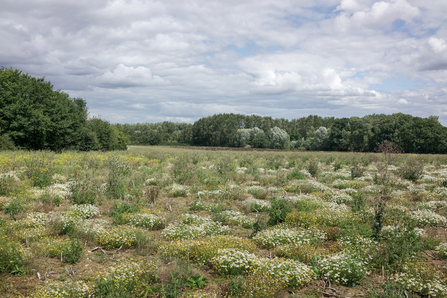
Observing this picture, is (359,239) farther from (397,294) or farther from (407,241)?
(397,294)

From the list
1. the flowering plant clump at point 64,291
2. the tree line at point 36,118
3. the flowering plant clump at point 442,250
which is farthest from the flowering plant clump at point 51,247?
the tree line at point 36,118

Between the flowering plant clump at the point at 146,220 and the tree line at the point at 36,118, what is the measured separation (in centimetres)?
2440

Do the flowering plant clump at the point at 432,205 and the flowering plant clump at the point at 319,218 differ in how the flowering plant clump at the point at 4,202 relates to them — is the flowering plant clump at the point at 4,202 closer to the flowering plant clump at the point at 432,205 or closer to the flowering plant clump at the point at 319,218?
the flowering plant clump at the point at 319,218

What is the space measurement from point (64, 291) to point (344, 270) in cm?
550

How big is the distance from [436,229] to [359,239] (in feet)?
12.4

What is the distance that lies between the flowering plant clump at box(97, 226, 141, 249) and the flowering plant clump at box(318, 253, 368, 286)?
16.1 ft

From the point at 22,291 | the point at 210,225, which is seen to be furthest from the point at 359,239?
the point at 22,291

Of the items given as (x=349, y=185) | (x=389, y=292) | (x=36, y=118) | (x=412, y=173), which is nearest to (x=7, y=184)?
→ (x=389, y=292)

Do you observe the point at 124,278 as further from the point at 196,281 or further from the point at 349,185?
the point at 349,185

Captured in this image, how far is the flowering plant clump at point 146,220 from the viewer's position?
8469 millimetres

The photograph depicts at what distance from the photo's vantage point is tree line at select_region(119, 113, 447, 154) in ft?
202

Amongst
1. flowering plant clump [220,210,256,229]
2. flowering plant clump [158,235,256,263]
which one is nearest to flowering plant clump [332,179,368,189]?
flowering plant clump [220,210,256,229]

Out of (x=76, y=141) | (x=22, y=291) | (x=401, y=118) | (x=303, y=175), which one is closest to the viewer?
(x=22, y=291)

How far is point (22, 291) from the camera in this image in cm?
500
